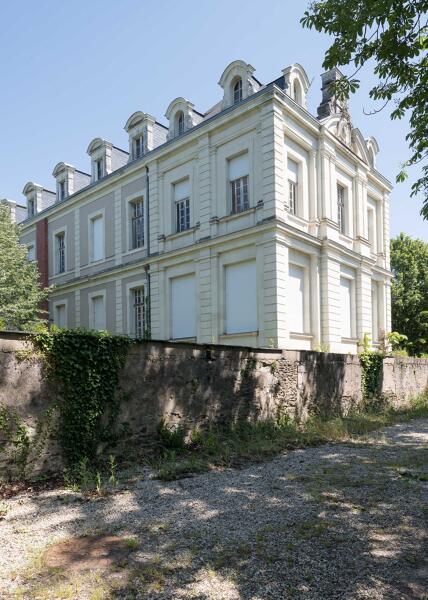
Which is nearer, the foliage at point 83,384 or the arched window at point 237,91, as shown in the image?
the foliage at point 83,384

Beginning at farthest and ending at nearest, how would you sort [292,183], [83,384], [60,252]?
1. [60,252]
2. [292,183]
3. [83,384]

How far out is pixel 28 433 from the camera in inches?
231

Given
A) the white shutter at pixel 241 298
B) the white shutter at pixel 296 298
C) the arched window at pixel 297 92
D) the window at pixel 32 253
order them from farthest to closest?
the window at pixel 32 253
the arched window at pixel 297 92
the white shutter at pixel 296 298
the white shutter at pixel 241 298

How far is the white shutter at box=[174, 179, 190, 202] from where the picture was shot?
19.4 metres

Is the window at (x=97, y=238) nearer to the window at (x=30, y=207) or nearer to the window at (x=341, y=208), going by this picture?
the window at (x=30, y=207)

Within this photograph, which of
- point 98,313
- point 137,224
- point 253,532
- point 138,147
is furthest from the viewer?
point 98,313

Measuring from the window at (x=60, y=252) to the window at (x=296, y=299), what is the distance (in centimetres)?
1383

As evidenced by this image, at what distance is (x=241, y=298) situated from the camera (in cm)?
1705

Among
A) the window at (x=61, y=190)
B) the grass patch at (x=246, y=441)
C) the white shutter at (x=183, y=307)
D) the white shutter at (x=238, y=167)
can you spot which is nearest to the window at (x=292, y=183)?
the white shutter at (x=238, y=167)

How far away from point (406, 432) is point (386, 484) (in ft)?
16.6

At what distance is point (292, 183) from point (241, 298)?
14.9 ft

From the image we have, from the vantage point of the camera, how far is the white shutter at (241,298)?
1666 centimetres

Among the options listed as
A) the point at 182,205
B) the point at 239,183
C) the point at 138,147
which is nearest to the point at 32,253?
the point at 138,147

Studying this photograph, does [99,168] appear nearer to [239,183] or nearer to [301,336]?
[239,183]
